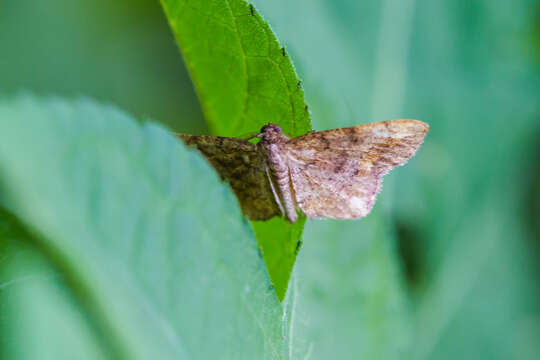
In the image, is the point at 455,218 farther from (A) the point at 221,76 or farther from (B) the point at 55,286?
(B) the point at 55,286

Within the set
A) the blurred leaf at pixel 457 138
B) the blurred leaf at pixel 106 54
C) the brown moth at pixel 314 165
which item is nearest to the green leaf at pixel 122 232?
the brown moth at pixel 314 165

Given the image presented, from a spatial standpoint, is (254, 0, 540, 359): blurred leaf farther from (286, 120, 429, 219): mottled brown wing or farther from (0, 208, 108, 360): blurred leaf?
(0, 208, 108, 360): blurred leaf

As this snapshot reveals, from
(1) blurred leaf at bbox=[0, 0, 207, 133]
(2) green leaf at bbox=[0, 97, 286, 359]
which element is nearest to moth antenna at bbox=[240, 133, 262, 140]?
(2) green leaf at bbox=[0, 97, 286, 359]

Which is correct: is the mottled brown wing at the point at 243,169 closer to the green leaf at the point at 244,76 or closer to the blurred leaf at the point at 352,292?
the green leaf at the point at 244,76

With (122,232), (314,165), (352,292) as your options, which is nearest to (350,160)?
(314,165)

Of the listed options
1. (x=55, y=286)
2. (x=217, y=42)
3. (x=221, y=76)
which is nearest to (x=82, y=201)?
(x=55, y=286)

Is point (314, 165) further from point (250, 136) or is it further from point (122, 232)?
point (122, 232)
